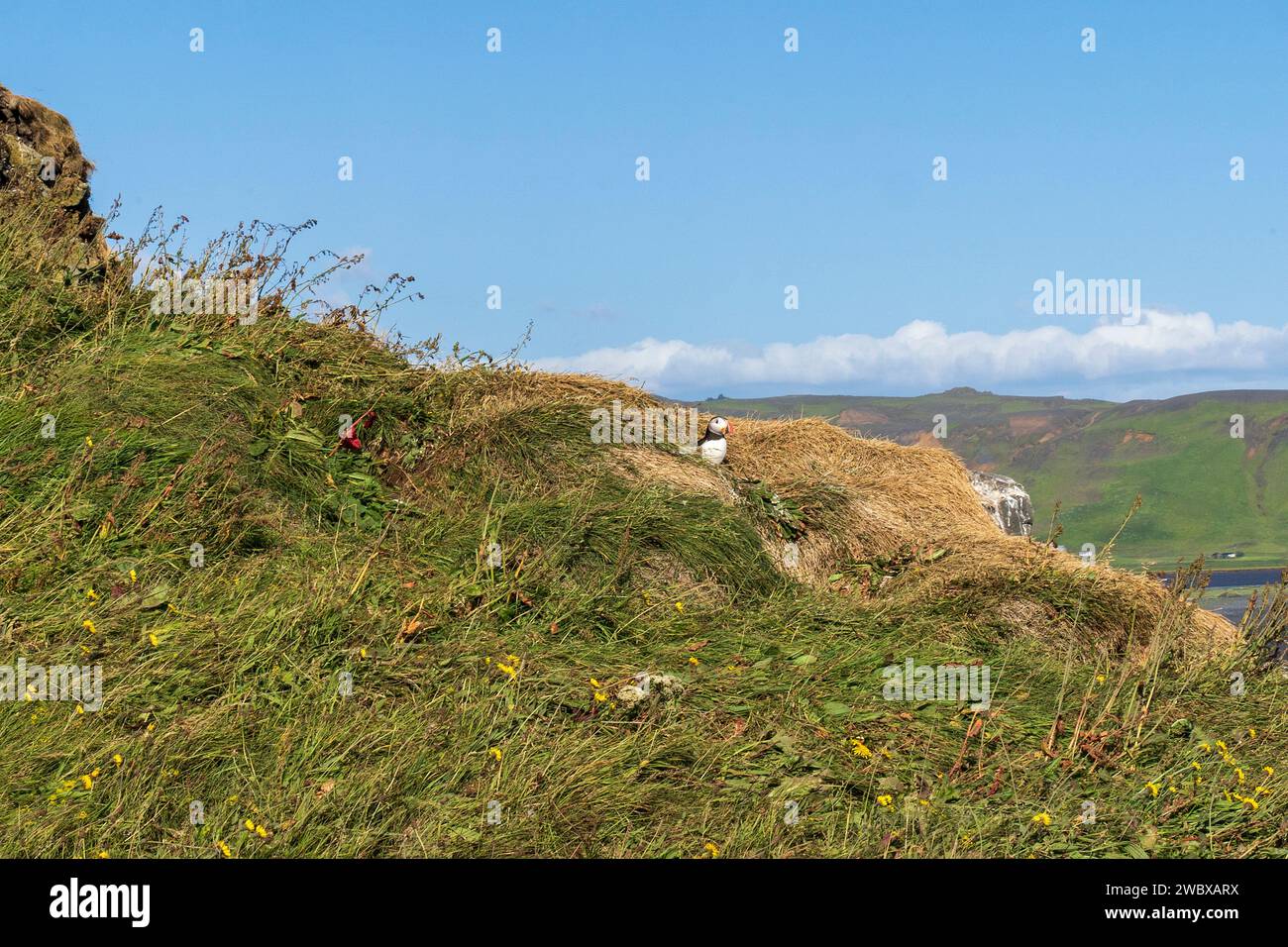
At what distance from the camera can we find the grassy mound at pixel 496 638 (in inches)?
182

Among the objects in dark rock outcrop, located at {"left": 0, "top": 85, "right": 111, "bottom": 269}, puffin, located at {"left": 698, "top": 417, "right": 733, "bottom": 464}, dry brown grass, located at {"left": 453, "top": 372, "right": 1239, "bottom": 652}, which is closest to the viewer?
dry brown grass, located at {"left": 453, "top": 372, "right": 1239, "bottom": 652}

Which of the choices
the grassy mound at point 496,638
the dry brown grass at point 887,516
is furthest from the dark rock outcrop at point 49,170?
the dry brown grass at point 887,516

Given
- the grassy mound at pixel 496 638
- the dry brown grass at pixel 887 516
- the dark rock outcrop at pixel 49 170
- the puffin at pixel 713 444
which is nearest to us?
the grassy mound at pixel 496 638

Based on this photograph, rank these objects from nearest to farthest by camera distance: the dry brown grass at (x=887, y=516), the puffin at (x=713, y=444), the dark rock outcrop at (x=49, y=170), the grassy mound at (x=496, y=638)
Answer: the grassy mound at (x=496, y=638), the dry brown grass at (x=887, y=516), the puffin at (x=713, y=444), the dark rock outcrop at (x=49, y=170)

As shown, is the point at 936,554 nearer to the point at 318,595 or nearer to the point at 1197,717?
the point at 1197,717

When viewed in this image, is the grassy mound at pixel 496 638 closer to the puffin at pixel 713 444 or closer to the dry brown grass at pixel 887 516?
the dry brown grass at pixel 887 516

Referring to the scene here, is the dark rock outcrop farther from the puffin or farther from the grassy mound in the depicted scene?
the puffin

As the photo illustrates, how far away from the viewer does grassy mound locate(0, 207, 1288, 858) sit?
4.61 m

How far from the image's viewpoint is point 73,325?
335 inches

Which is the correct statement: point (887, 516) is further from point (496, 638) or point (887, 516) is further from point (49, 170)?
point (49, 170)

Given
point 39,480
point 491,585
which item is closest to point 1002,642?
point 491,585

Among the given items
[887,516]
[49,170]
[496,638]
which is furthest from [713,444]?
[49,170]

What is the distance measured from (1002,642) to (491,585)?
3.62m

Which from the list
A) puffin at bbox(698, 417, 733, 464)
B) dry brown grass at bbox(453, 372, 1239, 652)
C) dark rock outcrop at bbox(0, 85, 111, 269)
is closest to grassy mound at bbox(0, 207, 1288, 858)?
dry brown grass at bbox(453, 372, 1239, 652)
